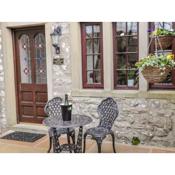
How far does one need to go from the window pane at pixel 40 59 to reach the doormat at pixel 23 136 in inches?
39.7

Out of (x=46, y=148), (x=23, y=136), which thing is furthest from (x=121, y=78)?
(x=23, y=136)

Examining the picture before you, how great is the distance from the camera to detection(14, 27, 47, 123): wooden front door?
5.15 metres

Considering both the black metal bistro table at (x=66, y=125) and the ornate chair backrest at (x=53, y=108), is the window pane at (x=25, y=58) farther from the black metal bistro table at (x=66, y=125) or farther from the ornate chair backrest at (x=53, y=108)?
the black metal bistro table at (x=66, y=125)

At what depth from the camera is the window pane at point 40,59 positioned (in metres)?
5.11

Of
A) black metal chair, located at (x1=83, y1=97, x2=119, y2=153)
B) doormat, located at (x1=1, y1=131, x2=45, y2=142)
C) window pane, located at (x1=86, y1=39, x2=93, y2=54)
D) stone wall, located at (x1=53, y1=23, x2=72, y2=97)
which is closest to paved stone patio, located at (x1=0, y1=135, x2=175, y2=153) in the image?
doormat, located at (x1=1, y1=131, x2=45, y2=142)

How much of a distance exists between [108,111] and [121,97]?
46 centimetres

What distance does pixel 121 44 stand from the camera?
14.7ft

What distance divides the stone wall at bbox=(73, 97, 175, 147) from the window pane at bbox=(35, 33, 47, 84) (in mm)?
1032
